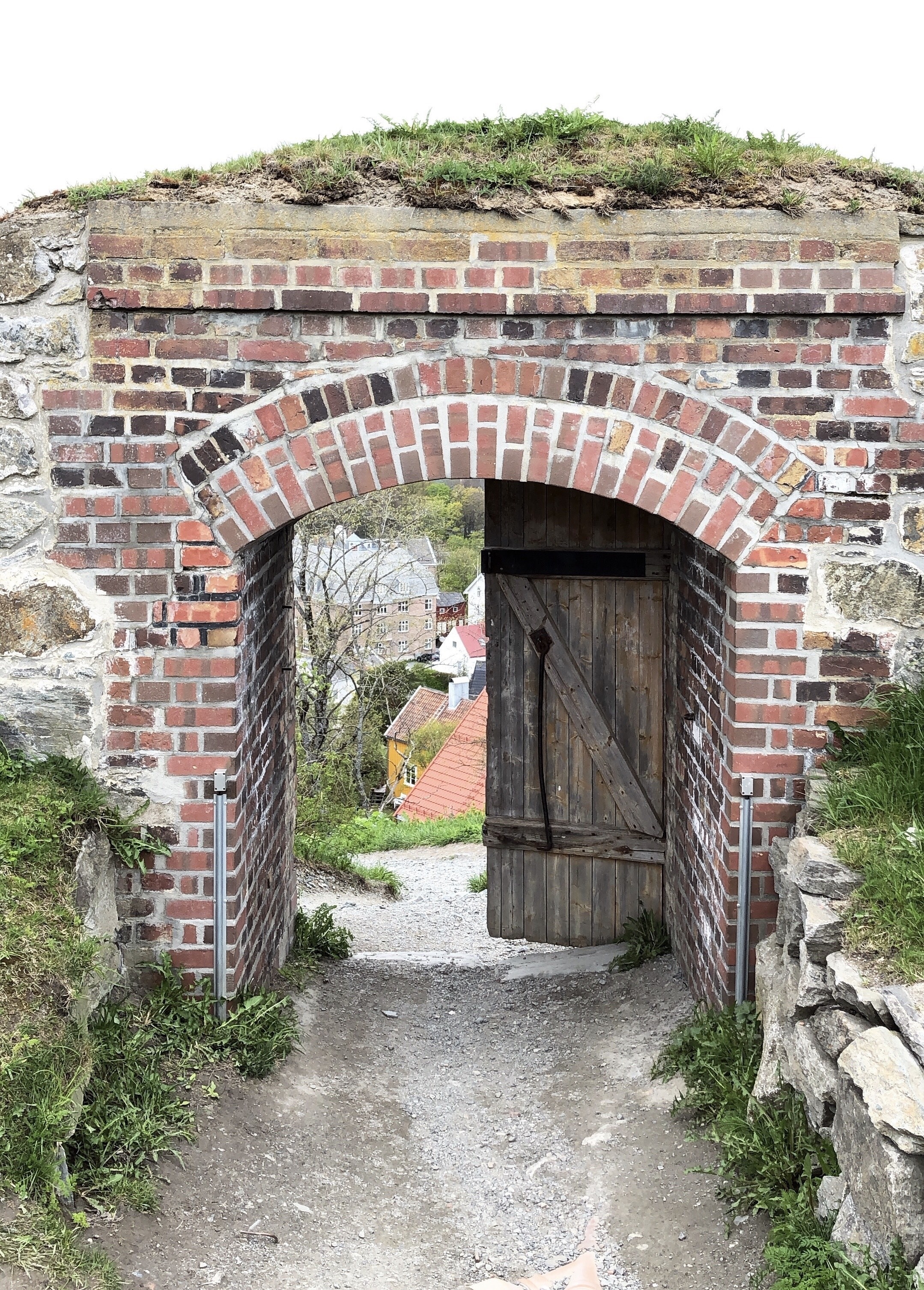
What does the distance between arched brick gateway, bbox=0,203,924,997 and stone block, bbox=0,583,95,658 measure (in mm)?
44

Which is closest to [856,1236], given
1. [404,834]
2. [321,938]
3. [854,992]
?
[854,992]

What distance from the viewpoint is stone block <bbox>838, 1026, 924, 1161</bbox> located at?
2.33m

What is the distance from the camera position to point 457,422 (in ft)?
12.6

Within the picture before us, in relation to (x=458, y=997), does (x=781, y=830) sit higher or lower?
higher

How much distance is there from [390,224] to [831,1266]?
3.23m

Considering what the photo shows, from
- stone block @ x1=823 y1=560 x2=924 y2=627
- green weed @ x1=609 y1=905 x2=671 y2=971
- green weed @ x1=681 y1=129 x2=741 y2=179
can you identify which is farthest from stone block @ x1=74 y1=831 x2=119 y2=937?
green weed @ x1=681 y1=129 x2=741 y2=179

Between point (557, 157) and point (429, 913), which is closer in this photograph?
point (557, 157)

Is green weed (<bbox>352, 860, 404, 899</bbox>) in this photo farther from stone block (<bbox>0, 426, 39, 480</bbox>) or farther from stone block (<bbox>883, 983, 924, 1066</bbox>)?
stone block (<bbox>883, 983, 924, 1066</bbox>)

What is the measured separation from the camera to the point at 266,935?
4723 millimetres

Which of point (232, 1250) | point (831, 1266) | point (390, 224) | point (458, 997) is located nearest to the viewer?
point (831, 1266)

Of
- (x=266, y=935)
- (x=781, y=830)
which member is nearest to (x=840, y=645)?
(x=781, y=830)

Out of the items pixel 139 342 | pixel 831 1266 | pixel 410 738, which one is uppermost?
pixel 139 342

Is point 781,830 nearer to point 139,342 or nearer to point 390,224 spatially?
point 390,224

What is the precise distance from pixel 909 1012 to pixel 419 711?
26476 millimetres
